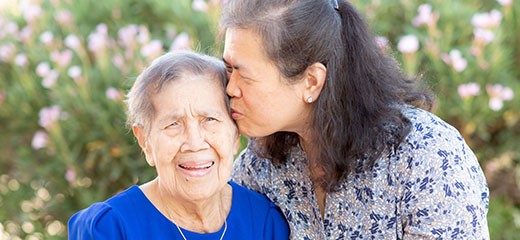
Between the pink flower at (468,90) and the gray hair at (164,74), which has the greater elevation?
→ the gray hair at (164,74)

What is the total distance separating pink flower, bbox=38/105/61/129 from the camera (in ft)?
15.1

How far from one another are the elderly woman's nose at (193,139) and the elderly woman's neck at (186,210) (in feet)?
0.73

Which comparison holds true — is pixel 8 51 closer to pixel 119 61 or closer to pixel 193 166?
pixel 119 61

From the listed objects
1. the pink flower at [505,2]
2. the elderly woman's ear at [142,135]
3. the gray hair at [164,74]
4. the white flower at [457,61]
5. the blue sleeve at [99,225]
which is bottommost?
the white flower at [457,61]

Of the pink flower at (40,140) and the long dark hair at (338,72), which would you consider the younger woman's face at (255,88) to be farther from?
the pink flower at (40,140)

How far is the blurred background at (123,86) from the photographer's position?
4555 mm

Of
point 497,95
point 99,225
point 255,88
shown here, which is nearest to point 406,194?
point 255,88

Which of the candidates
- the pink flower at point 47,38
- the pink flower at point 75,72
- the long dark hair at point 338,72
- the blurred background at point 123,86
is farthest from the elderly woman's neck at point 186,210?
the pink flower at point 47,38

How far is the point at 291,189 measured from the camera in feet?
11.0

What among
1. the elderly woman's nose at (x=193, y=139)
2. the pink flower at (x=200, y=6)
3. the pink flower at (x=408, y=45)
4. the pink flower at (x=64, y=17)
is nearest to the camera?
the elderly woman's nose at (x=193, y=139)

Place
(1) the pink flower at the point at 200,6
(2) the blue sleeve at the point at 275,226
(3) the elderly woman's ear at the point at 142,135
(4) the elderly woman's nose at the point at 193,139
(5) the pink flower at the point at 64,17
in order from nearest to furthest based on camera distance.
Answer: (4) the elderly woman's nose at the point at 193,139
(3) the elderly woman's ear at the point at 142,135
(2) the blue sleeve at the point at 275,226
(1) the pink flower at the point at 200,6
(5) the pink flower at the point at 64,17

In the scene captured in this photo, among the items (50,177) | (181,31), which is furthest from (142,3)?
(50,177)

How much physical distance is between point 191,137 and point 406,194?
0.76 m

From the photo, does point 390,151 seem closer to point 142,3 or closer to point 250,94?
point 250,94
